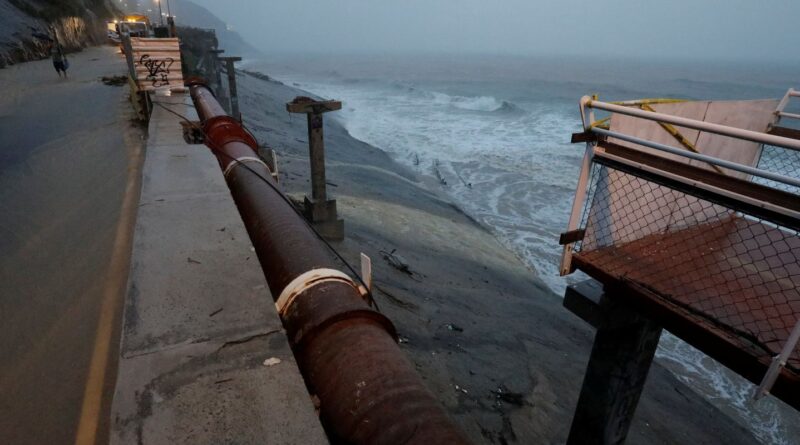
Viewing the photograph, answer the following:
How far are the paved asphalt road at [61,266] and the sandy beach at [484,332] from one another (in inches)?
149

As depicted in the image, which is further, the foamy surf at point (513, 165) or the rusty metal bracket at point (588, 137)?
the foamy surf at point (513, 165)

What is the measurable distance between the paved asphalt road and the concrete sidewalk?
93 centimetres

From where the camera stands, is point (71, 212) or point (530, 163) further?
point (530, 163)

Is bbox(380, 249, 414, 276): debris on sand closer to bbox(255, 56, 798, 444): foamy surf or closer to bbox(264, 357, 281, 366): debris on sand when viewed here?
bbox(255, 56, 798, 444): foamy surf

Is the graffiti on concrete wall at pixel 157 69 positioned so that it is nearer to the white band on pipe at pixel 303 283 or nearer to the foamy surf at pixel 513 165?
the white band on pipe at pixel 303 283

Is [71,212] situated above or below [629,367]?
above

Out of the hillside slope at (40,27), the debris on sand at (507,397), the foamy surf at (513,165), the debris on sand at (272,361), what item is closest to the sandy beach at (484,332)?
the debris on sand at (507,397)

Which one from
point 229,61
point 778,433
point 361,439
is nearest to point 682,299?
point 361,439

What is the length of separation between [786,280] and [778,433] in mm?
6072

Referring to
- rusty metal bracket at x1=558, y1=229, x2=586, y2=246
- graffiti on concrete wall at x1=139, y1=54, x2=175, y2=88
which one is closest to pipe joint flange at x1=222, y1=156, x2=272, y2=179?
rusty metal bracket at x1=558, y1=229, x2=586, y2=246

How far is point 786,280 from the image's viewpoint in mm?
3711

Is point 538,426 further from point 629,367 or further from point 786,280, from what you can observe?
point 786,280

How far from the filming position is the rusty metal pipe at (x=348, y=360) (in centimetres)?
196

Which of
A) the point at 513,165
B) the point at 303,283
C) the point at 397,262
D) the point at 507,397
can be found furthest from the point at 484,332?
the point at 513,165
